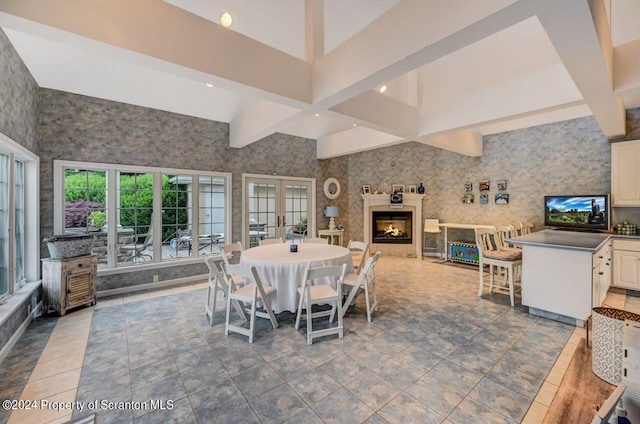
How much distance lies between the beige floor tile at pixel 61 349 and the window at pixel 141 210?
73.9 inches

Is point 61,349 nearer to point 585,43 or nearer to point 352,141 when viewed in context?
point 585,43

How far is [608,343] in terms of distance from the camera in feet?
6.15

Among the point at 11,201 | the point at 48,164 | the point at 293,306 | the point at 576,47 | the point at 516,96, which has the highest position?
the point at 516,96

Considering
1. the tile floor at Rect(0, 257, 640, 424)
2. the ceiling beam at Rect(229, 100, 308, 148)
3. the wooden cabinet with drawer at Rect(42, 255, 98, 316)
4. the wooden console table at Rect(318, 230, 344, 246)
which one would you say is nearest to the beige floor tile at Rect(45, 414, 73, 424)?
the tile floor at Rect(0, 257, 640, 424)

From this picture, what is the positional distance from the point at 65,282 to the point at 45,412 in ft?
7.24

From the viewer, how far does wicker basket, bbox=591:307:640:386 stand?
182cm

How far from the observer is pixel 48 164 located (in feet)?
12.7

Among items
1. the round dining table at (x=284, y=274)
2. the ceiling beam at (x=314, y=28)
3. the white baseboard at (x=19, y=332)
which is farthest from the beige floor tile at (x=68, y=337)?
the ceiling beam at (x=314, y=28)

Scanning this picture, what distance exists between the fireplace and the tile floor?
3.83m

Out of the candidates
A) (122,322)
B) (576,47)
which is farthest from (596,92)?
(122,322)

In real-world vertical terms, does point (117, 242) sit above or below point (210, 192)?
below

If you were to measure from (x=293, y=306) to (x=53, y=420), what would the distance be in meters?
2.04

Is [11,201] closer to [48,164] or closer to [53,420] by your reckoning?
[48,164]

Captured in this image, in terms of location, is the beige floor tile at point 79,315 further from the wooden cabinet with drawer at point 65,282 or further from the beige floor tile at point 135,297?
the beige floor tile at point 135,297
